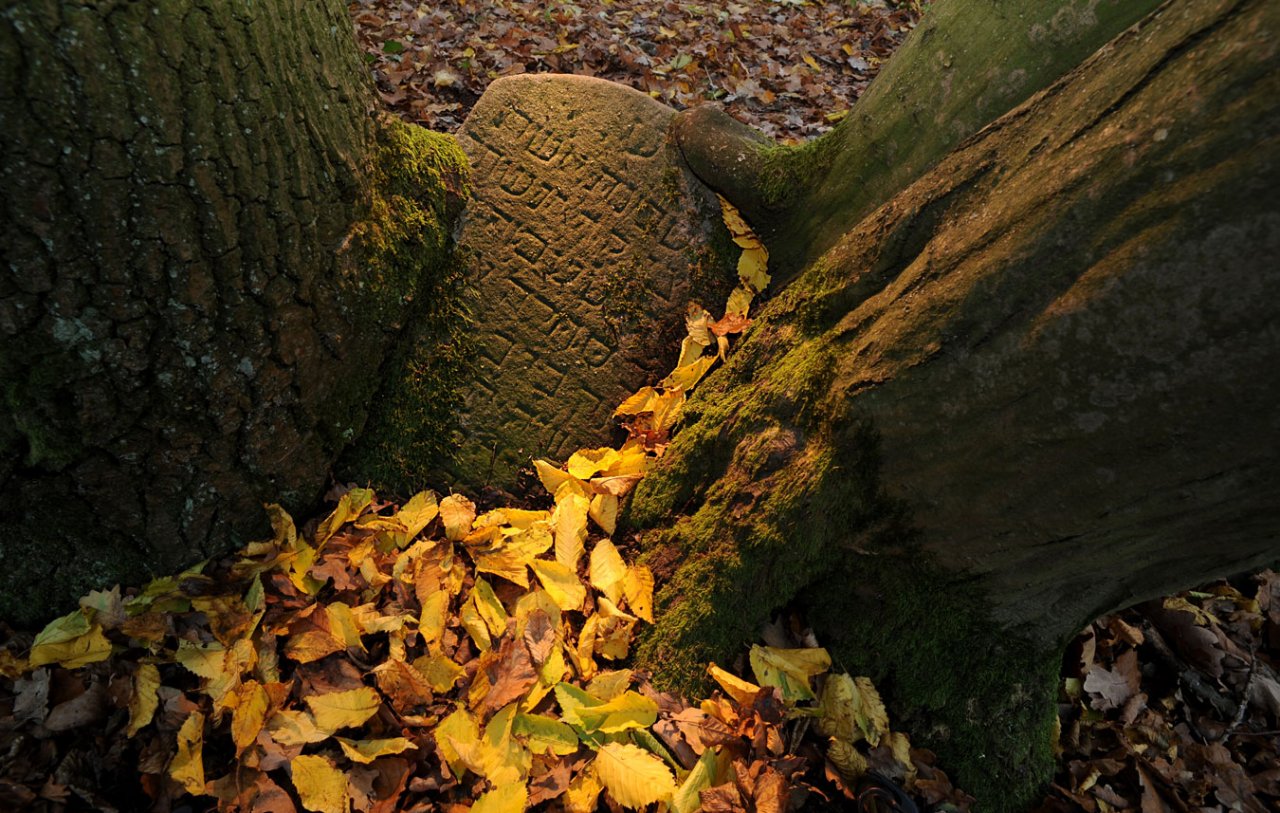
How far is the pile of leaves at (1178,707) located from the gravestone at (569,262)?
1626 mm

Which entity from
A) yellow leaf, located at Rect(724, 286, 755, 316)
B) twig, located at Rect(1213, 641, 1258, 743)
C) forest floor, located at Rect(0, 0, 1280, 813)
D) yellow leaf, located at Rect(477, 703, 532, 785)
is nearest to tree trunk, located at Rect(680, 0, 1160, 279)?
yellow leaf, located at Rect(724, 286, 755, 316)

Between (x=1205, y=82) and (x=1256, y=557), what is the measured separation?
892 millimetres

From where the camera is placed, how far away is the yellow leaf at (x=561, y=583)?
6.41ft

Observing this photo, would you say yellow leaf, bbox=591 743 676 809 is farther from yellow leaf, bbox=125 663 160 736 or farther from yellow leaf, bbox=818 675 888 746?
yellow leaf, bbox=125 663 160 736

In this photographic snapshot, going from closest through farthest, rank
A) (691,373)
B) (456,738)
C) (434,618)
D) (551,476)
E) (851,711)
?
(456,738) → (851,711) → (434,618) → (551,476) → (691,373)

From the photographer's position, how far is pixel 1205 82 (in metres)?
1.14

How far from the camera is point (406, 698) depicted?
5.79 ft

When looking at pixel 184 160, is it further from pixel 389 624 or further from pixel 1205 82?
pixel 1205 82

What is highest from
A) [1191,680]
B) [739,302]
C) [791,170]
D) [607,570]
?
[791,170]

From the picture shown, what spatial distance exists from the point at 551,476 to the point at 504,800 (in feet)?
2.98

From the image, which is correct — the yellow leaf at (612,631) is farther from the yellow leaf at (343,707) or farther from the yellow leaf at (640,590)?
the yellow leaf at (343,707)

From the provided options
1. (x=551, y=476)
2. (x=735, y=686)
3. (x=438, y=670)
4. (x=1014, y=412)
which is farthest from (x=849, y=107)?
(x=438, y=670)

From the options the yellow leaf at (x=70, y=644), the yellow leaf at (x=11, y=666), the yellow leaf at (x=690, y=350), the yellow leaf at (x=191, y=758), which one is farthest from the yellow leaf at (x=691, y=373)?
the yellow leaf at (x=11, y=666)

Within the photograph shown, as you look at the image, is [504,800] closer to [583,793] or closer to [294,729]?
[583,793]
